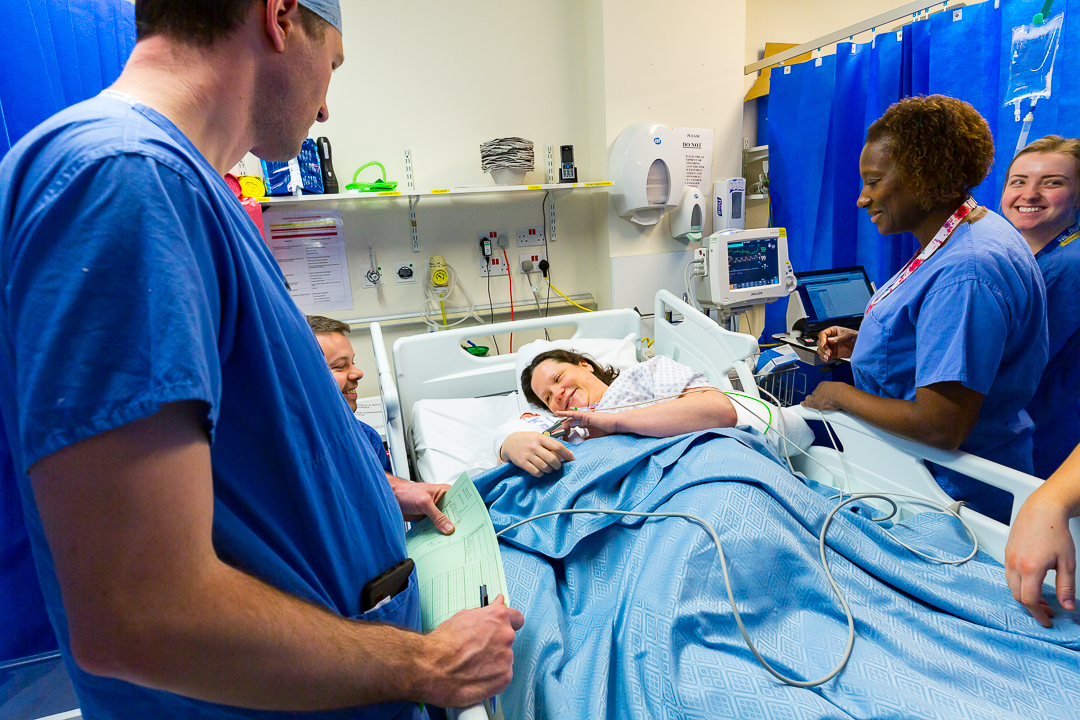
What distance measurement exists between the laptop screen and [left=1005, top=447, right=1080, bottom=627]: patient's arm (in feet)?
4.66

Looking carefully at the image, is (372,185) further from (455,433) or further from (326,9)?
(326,9)

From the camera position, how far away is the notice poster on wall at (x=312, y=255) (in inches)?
110

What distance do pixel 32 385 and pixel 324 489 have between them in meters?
0.29

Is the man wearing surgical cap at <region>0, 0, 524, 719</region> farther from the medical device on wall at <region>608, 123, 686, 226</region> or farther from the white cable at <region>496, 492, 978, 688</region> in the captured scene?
the medical device on wall at <region>608, 123, 686, 226</region>

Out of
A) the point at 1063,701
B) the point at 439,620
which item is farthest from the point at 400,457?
the point at 1063,701

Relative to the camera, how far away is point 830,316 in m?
2.32

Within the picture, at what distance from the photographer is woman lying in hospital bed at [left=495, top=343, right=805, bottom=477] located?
1504mm

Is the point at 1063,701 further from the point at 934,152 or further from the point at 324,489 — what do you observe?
the point at 934,152

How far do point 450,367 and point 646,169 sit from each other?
1541 mm

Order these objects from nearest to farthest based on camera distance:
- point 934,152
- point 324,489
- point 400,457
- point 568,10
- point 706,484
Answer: point 324,489
point 706,484
point 934,152
point 400,457
point 568,10

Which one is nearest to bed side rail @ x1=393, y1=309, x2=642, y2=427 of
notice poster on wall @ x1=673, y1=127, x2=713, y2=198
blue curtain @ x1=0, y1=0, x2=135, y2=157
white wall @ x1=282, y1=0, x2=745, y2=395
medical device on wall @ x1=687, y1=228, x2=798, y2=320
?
medical device on wall @ x1=687, y1=228, x2=798, y2=320

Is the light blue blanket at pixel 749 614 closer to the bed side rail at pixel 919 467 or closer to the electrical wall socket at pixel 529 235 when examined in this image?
the bed side rail at pixel 919 467

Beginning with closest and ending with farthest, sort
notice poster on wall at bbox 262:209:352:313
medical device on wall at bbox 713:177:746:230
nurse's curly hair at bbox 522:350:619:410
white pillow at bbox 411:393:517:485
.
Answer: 1. white pillow at bbox 411:393:517:485
2. nurse's curly hair at bbox 522:350:619:410
3. notice poster on wall at bbox 262:209:352:313
4. medical device on wall at bbox 713:177:746:230

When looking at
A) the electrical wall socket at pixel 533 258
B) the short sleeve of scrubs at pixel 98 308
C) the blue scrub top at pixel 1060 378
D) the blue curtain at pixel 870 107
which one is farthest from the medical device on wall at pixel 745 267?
the short sleeve of scrubs at pixel 98 308
